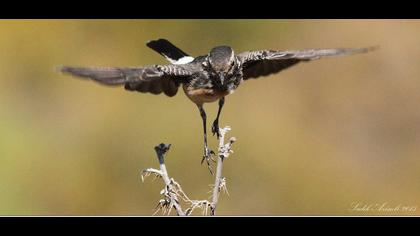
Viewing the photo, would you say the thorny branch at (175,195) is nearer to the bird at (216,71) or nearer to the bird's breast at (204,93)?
the bird at (216,71)

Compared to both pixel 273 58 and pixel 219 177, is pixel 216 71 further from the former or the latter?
pixel 219 177

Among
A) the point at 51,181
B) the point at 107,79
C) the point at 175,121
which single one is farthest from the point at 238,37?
the point at 107,79

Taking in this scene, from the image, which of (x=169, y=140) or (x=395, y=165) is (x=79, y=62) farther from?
(x=395, y=165)

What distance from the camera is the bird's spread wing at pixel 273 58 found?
245 inches

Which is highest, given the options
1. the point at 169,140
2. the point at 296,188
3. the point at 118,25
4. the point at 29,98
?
the point at 118,25

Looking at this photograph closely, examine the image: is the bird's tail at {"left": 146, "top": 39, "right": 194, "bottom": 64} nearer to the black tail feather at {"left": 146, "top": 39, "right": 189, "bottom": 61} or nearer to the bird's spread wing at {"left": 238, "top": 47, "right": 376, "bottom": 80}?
the black tail feather at {"left": 146, "top": 39, "right": 189, "bottom": 61}

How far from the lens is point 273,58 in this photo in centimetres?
638

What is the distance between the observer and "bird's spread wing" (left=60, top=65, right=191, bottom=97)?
17.5 ft

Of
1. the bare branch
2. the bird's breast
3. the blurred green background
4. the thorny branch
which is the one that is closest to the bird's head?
the bird's breast

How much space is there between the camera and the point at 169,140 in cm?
1004

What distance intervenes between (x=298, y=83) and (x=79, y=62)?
302 centimetres

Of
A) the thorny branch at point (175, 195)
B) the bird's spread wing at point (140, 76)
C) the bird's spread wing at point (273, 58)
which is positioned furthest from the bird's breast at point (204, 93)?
the thorny branch at point (175, 195)

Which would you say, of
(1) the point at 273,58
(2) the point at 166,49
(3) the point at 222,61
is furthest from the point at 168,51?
(1) the point at 273,58

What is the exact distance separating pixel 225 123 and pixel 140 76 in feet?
14.5
